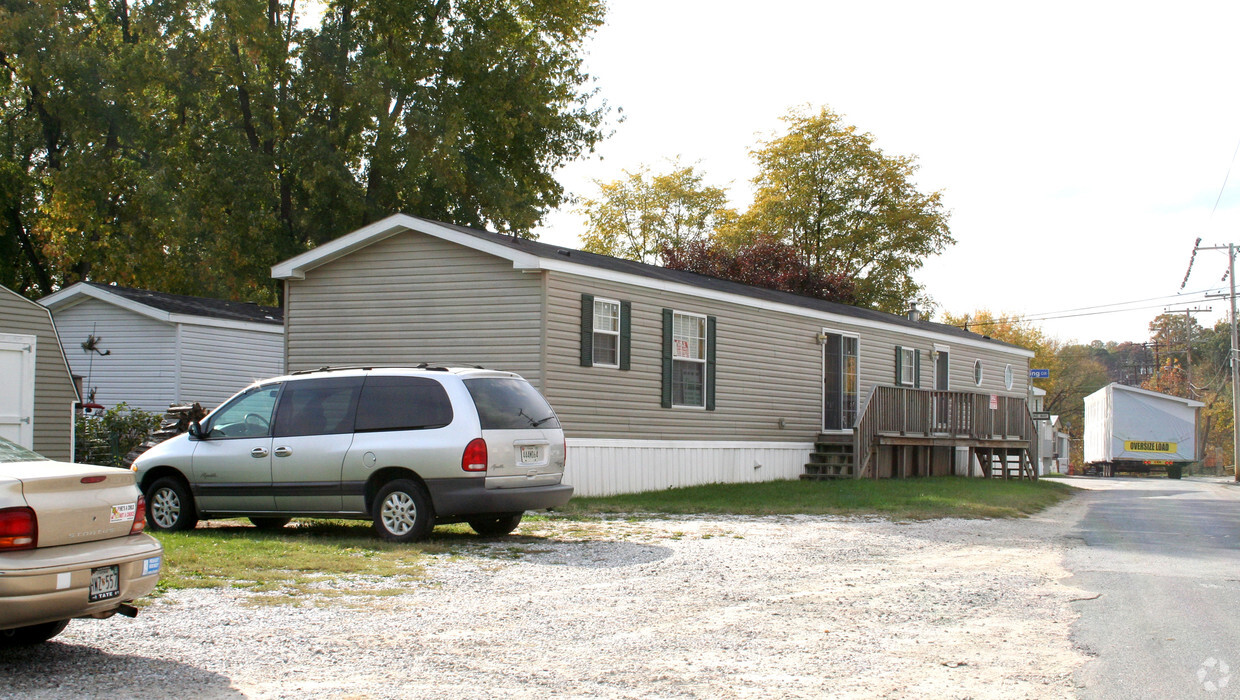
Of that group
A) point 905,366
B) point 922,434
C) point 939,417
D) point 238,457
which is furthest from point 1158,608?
point 905,366

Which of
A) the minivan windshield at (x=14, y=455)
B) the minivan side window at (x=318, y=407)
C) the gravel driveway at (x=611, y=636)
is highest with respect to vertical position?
the minivan side window at (x=318, y=407)

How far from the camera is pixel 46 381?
15.7m

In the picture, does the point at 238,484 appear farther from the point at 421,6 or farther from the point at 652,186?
the point at 652,186

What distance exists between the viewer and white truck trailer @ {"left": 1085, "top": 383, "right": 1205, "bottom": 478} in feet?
139

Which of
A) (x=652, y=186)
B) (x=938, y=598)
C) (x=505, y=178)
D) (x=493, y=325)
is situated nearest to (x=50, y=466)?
(x=938, y=598)

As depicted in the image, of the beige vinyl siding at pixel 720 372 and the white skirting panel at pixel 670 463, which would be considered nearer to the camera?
the beige vinyl siding at pixel 720 372

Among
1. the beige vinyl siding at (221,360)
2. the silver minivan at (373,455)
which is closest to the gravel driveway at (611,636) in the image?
the silver minivan at (373,455)

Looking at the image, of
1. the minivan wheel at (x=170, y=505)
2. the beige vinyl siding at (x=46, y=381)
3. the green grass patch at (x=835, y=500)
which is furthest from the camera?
the beige vinyl siding at (x=46, y=381)

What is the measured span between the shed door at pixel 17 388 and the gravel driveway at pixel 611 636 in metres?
8.46

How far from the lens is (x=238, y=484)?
11312mm

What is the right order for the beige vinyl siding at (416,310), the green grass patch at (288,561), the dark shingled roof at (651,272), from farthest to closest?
the dark shingled roof at (651,272)
the beige vinyl siding at (416,310)
the green grass patch at (288,561)

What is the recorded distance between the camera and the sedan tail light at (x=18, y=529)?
507 centimetres

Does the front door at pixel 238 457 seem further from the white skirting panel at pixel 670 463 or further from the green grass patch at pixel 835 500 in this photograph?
the white skirting panel at pixel 670 463

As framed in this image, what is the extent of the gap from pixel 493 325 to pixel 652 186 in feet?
131
